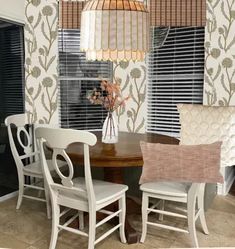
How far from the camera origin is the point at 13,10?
3.65 m

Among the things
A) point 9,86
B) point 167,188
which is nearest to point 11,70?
point 9,86

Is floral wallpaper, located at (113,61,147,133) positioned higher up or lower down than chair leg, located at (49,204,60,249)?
higher up

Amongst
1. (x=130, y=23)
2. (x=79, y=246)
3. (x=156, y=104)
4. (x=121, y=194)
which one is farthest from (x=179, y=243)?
(x=156, y=104)

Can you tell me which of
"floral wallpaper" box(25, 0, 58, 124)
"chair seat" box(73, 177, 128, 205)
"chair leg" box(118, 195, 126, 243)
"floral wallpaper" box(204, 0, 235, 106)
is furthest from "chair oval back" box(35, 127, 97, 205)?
"floral wallpaper" box(204, 0, 235, 106)

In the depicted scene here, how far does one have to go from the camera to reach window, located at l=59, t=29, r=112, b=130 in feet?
13.6

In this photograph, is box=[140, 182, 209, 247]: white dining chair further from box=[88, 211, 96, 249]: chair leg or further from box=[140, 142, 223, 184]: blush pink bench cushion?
box=[88, 211, 96, 249]: chair leg

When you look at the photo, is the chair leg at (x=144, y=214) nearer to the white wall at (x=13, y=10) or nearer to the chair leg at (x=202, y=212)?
the chair leg at (x=202, y=212)

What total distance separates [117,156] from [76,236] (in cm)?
82

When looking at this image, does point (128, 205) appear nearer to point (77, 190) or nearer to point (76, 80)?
point (77, 190)

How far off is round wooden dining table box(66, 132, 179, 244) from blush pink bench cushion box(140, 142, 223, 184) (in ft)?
0.48

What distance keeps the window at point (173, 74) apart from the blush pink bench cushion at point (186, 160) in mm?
1929

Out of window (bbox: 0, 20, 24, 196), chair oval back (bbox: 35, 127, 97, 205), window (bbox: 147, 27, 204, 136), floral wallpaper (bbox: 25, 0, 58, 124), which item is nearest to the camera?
chair oval back (bbox: 35, 127, 97, 205)

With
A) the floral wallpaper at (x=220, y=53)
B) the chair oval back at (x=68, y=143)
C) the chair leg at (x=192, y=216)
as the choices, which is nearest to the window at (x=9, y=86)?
the chair oval back at (x=68, y=143)

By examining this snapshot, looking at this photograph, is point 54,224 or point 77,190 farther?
point 54,224
